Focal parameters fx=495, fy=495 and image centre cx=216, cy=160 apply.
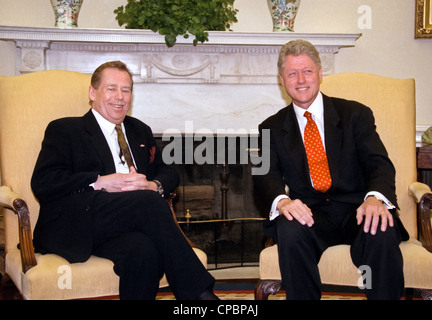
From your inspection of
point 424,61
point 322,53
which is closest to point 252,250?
point 322,53

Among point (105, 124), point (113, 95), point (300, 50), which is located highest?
point (300, 50)

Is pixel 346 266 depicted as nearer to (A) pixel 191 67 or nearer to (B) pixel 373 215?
(B) pixel 373 215

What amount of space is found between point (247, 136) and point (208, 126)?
32 cm

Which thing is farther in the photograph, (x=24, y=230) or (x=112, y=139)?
(x=112, y=139)

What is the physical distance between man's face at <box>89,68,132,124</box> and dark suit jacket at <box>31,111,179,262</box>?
8 cm

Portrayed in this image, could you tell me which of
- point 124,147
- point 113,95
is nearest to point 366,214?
point 124,147

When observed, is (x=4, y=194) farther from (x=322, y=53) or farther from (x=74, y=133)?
(x=322, y=53)

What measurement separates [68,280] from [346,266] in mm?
1047

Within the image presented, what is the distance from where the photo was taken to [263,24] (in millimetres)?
3643

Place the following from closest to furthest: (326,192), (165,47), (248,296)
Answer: (326,192) < (248,296) < (165,47)

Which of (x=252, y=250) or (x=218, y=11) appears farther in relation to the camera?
(x=252, y=250)

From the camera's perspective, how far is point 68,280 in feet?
5.85

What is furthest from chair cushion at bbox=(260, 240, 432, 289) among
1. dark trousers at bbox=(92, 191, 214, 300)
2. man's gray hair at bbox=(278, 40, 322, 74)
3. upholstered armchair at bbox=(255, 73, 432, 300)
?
man's gray hair at bbox=(278, 40, 322, 74)

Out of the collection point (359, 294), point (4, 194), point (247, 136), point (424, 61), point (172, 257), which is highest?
point (424, 61)
